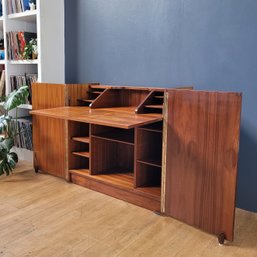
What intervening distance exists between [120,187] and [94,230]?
0.55 m

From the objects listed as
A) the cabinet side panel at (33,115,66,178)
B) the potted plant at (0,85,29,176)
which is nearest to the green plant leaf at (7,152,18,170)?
the potted plant at (0,85,29,176)

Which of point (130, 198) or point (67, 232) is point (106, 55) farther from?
point (67, 232)

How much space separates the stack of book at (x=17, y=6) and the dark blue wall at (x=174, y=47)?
1.49 feet

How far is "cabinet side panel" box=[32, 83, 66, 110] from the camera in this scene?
119 inches

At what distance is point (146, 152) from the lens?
8.57 ft

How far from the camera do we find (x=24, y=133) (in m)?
3.51

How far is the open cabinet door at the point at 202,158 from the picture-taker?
1947 mm

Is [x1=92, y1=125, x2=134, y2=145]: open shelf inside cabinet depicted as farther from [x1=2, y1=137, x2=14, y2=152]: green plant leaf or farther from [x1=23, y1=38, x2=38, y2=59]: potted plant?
[x1=23, y1=38, x2=38, y2=59]: potted plant

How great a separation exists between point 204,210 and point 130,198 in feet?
2.31

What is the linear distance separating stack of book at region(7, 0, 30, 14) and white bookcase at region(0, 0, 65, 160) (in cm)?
4

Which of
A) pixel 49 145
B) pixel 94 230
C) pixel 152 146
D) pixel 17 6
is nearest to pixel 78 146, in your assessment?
pixel 49 145

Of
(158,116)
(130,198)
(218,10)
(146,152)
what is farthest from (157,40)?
(130,198)

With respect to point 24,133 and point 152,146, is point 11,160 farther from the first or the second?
point 152,146

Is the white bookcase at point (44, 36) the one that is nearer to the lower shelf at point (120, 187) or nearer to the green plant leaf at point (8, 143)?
the green plant leaf at point (8, 143)
